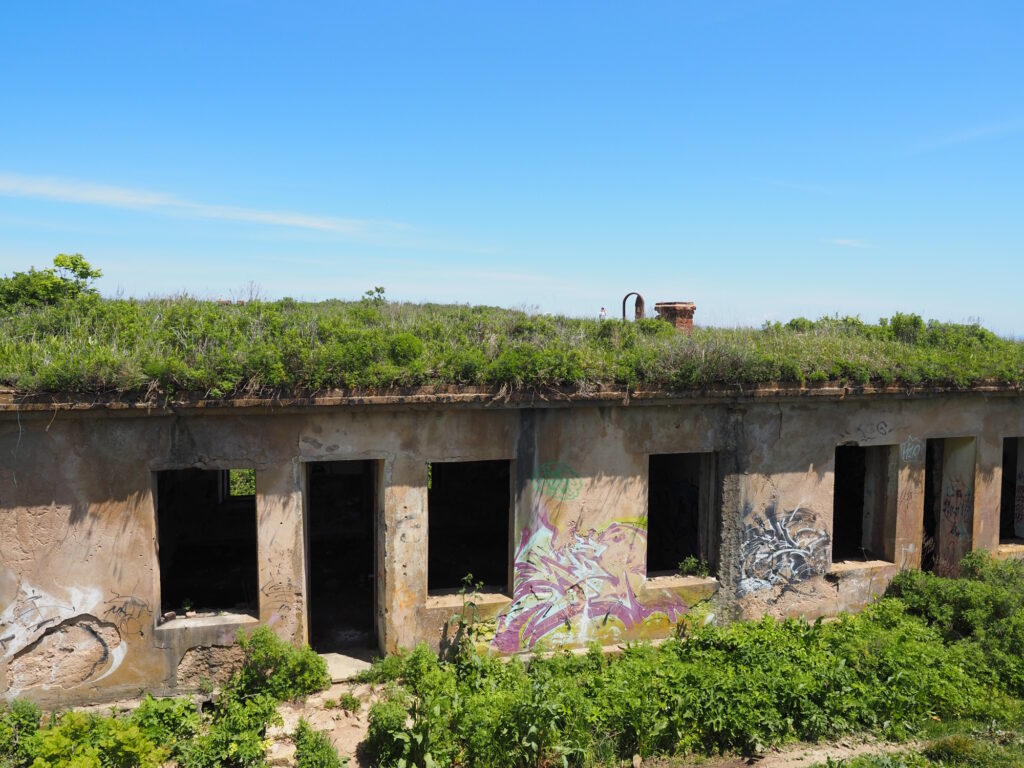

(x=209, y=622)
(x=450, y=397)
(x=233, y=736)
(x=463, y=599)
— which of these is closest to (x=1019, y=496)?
(x=463, y=599)

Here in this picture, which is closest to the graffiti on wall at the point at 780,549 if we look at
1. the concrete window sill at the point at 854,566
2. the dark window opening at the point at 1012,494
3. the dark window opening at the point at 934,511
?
the concrete window sill at the point at 854,566

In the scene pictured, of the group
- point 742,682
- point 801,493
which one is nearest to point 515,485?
point 742,682

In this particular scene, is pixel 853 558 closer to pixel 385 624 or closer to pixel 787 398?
pixel 787 398

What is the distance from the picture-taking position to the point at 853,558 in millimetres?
10516

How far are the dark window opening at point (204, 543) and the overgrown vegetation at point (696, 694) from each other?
3.86 meters

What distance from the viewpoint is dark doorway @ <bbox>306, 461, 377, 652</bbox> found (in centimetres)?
940

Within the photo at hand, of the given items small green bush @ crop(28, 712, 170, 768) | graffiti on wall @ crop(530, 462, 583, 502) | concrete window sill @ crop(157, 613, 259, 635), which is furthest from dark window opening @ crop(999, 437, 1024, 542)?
small green bush @ crop(28, 712, 170, 768)

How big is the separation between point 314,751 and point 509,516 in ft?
11.6

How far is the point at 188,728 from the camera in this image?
281 inches

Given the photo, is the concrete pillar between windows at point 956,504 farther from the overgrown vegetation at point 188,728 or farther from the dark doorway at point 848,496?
the overgrown vegetation at point 188,728

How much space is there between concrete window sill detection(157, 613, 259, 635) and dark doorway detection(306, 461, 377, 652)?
4.00ft

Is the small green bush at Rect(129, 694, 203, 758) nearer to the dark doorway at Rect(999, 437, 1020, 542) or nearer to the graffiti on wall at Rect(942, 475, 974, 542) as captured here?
the graffiti on wall at Rect(942, 475, 974, 542)

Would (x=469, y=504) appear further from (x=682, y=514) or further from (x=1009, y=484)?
(x=1009, y=484)

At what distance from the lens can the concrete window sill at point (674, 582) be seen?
9102 mm
